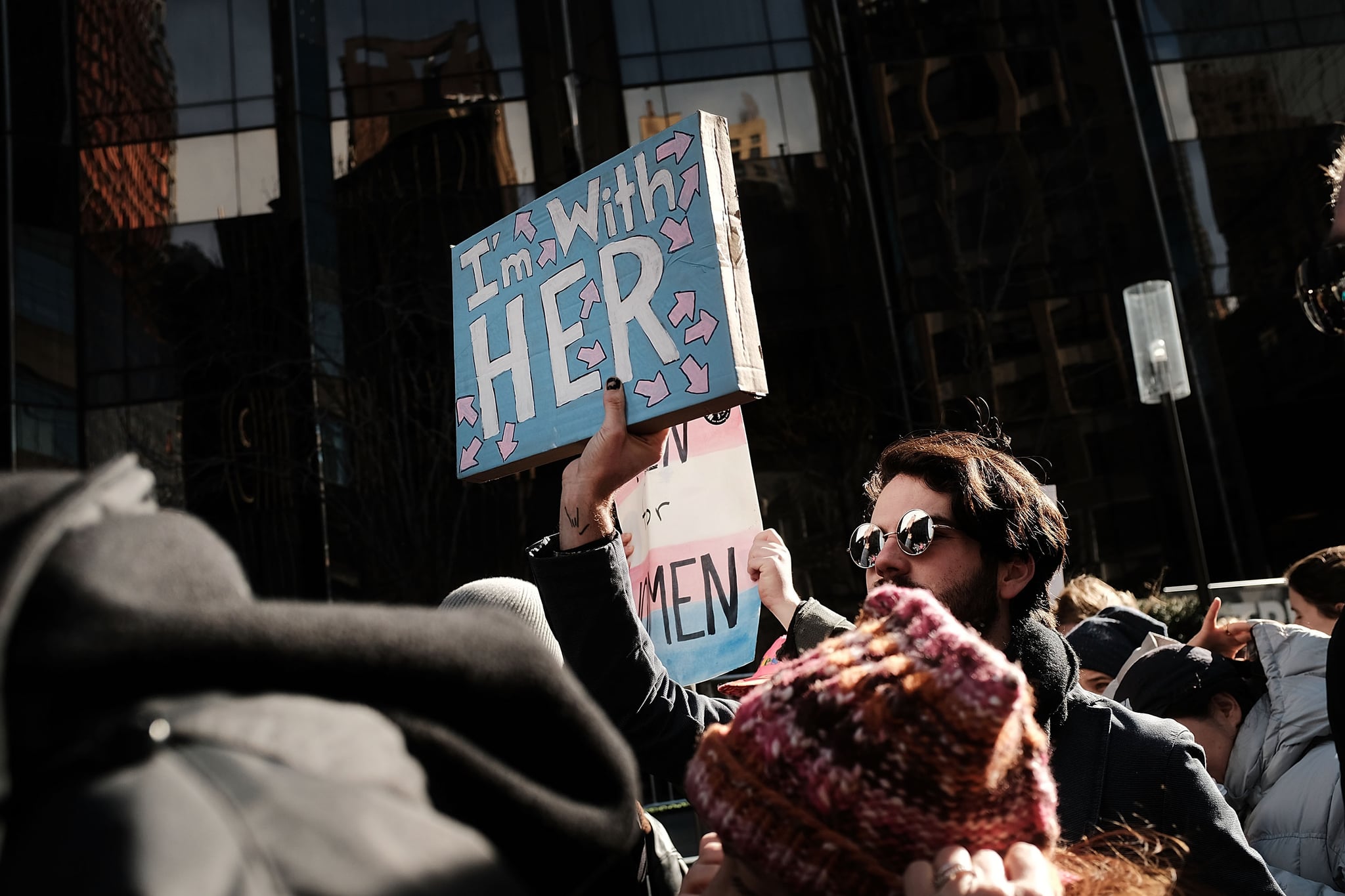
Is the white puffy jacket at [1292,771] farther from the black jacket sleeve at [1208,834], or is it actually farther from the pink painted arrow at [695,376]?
the pink painted arrow at [695,376]

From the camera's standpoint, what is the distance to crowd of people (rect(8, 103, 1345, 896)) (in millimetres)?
713

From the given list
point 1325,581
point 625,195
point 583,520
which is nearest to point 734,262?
point 625,195

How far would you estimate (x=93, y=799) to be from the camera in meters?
0.69

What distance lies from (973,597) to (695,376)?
2.44 ft

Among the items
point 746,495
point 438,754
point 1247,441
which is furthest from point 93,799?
point 1247,441

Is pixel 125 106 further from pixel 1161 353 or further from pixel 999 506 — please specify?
pixel 999 506

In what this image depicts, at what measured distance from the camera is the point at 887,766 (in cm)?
121

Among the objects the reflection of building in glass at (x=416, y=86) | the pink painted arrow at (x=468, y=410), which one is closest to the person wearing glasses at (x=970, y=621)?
the pink painted arrow at (x=468, y=410)

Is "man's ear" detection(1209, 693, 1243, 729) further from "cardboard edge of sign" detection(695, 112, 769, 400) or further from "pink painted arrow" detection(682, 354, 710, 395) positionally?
"pink painted arrow" detection(682, 354, 710, 395)

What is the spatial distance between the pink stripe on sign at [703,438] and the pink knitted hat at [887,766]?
7.86 feet

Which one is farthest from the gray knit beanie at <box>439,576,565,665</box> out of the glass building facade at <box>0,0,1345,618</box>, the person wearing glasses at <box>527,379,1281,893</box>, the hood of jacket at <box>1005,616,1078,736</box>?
the glass building facade at <box>0,0,1345,618</box>

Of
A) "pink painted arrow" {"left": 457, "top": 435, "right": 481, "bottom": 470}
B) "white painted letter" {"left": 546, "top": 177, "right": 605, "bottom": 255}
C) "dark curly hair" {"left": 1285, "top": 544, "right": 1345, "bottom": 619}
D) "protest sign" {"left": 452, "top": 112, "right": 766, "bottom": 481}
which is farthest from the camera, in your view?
"dark curly hair" {"left": 1285, "top": 544, "right": 1345, "bottom": 619}

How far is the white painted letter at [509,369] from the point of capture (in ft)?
9.13

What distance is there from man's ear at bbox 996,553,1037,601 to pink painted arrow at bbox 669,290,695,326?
0.86m
